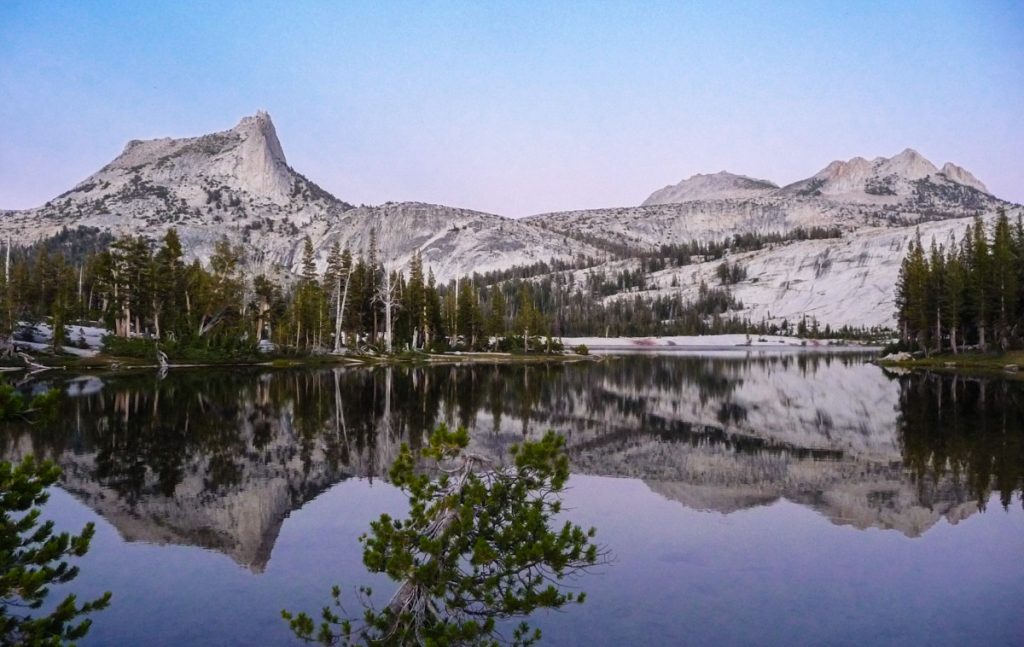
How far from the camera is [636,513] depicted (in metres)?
15.3

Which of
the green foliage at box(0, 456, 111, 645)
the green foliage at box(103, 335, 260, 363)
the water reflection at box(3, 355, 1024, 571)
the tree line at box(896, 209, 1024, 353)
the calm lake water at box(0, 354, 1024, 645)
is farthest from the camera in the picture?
the tree line at box(896, 209, 1024, 353)

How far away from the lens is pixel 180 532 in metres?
13.5

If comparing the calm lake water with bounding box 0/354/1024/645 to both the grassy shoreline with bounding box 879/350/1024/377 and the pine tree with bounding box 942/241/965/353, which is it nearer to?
the grassy shoreline with bounding box 879/350/1024/377

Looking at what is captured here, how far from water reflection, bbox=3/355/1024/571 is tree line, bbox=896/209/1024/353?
30.2 m

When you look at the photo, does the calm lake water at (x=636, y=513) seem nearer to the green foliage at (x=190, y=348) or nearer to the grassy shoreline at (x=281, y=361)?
the grassy shoreline at (x=281, y=361)

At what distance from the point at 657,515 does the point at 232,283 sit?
68.8m

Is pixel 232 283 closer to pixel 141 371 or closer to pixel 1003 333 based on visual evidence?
pixel 141 371

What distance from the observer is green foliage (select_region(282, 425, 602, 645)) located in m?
7.95

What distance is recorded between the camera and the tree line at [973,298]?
70.6 metres

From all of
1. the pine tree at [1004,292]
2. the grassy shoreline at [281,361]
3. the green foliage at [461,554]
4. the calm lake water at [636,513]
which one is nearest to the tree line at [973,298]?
the pine tree at [1004,292]

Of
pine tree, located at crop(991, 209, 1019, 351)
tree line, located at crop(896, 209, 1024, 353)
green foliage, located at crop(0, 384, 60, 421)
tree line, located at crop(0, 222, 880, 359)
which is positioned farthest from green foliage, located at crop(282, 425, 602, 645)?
Answer: tree line, located at crop(896, 209, 1024, 353)

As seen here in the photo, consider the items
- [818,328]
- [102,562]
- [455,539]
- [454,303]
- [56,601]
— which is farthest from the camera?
[818,328]

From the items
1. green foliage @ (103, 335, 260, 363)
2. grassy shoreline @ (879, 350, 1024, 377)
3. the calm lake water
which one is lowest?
the calm lake water

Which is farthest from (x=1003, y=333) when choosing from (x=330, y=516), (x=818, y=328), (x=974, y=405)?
(x=818, y=328)
